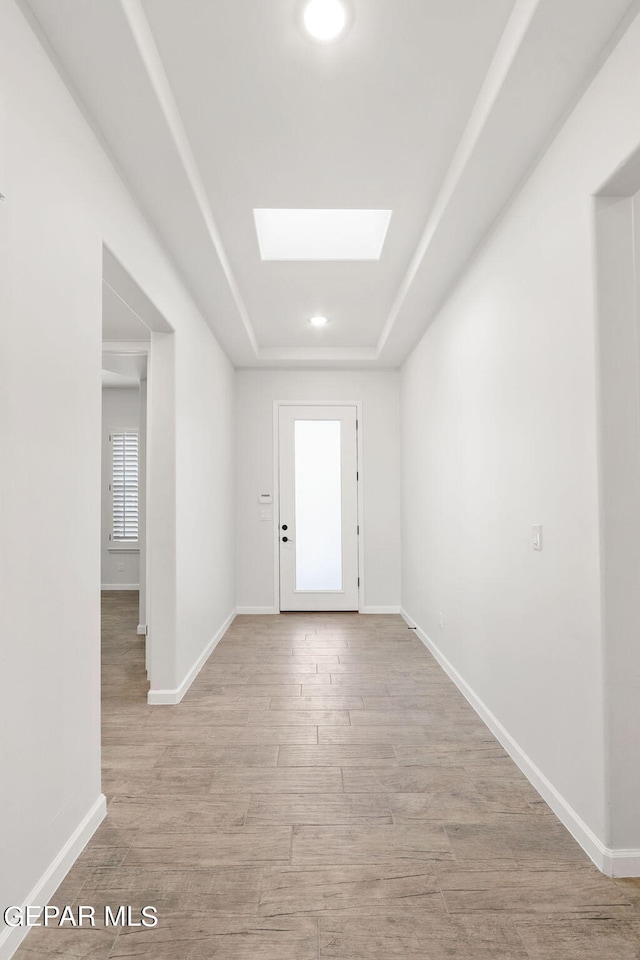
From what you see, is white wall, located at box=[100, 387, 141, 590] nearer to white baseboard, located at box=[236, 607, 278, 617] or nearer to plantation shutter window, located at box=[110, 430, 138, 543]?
plantation shutter window, located at box=[110, 430, 138, 543]

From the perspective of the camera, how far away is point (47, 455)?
1725 millimetres

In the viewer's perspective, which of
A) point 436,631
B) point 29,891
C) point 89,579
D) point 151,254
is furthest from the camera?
point 436,631

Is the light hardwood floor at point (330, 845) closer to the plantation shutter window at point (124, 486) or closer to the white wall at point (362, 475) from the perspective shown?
the white wall at point (362, 475)

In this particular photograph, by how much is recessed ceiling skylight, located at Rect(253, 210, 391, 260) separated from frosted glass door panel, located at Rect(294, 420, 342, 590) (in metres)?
2.55

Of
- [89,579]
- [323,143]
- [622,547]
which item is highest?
[323,143]

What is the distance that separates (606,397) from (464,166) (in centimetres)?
124

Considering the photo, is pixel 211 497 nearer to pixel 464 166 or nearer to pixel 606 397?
pixel 464 166

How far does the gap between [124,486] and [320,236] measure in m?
5.44

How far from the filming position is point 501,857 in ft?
6.19

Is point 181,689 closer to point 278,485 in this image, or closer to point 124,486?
point 278,485

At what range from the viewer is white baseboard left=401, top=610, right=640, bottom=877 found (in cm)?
178

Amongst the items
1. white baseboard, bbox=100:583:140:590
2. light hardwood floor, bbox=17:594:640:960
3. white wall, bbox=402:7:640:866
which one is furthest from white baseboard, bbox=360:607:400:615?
white baseboard, bbox=100:583:140:590

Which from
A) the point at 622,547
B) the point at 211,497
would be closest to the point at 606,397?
the point at 622,547

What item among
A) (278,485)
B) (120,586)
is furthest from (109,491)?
(278,485)
